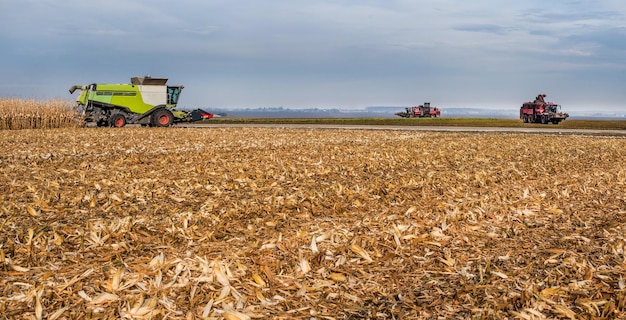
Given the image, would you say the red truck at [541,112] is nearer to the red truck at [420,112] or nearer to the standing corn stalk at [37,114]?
the red truck at [420,112]

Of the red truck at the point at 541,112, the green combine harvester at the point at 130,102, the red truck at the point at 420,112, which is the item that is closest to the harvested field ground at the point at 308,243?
the green combine harvester at the point at 130,102

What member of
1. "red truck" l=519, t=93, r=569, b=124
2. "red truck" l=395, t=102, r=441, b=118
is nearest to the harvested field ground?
"red truck" l=519, t=93, r=569, b=124

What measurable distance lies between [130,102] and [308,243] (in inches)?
1055

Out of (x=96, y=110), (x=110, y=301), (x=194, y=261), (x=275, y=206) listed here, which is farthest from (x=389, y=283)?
(x=96, y=110)

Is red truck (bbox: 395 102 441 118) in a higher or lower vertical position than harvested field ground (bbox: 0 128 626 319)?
higher

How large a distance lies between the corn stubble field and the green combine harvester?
18.2m

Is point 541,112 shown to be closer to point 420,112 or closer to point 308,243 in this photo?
point 420,112

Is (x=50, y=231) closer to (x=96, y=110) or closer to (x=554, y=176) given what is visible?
(x=554, y=176)

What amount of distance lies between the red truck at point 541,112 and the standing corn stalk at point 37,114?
1504 inches

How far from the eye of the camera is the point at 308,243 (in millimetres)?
6395

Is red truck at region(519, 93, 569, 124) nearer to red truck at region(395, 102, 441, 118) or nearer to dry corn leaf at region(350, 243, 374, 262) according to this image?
red truck at region(395, 102, 441, 118)

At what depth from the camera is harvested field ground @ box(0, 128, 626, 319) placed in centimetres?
478

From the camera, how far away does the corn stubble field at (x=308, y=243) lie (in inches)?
188

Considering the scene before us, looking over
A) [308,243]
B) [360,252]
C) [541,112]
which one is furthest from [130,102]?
[541,112]
